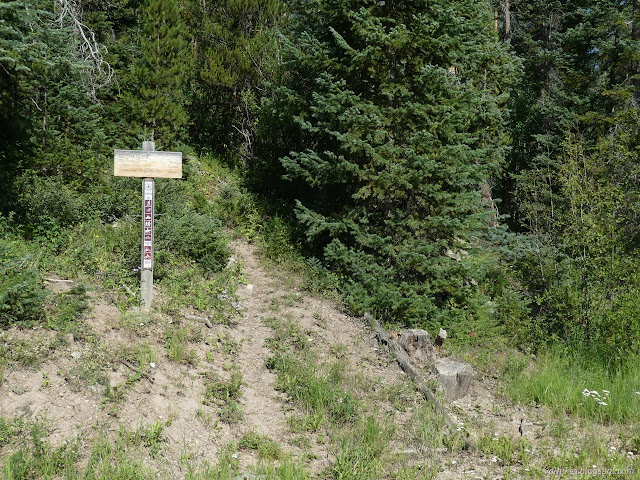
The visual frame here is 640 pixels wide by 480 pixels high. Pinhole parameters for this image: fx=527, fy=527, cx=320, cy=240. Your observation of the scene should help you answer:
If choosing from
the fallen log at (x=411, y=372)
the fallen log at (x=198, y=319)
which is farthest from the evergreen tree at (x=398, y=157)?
the fallen log at (x=198, y=319)

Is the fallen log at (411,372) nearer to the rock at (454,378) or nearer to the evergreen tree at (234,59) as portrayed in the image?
the rock at (454,378)

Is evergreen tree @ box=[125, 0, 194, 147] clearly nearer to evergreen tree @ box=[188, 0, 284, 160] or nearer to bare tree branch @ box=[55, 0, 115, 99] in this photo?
bare tree branch @ box=[55, 0, 115, 99]

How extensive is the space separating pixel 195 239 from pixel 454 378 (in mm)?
5188

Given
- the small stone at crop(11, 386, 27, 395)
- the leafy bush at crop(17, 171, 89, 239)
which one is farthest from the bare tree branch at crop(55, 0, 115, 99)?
the small stone at crop(11, 386, 27, 395)

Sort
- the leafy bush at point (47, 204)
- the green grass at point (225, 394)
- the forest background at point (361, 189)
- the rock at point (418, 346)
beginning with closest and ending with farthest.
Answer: the green grass at point (225, 394) < the rock at point (418, 346) < the forest background at point (361, 189) < the leafy bush at point (47, 204)

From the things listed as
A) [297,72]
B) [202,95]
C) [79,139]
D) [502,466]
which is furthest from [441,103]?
[202,95]

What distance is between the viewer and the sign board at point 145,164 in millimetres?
7676

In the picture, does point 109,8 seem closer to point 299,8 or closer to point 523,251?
point 299,8

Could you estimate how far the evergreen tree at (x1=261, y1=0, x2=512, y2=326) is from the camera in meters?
9.59

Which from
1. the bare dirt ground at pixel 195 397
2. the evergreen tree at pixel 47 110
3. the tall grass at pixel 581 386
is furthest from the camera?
the evergreen tree at pixel 47 110

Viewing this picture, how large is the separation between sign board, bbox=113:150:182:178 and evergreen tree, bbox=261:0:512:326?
3.08 metres

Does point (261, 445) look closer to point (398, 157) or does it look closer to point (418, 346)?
point (418, 346)

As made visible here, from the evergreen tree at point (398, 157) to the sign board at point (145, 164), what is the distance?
121 inches

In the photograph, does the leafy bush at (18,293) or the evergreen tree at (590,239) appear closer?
the leafy bush at (18,293)
